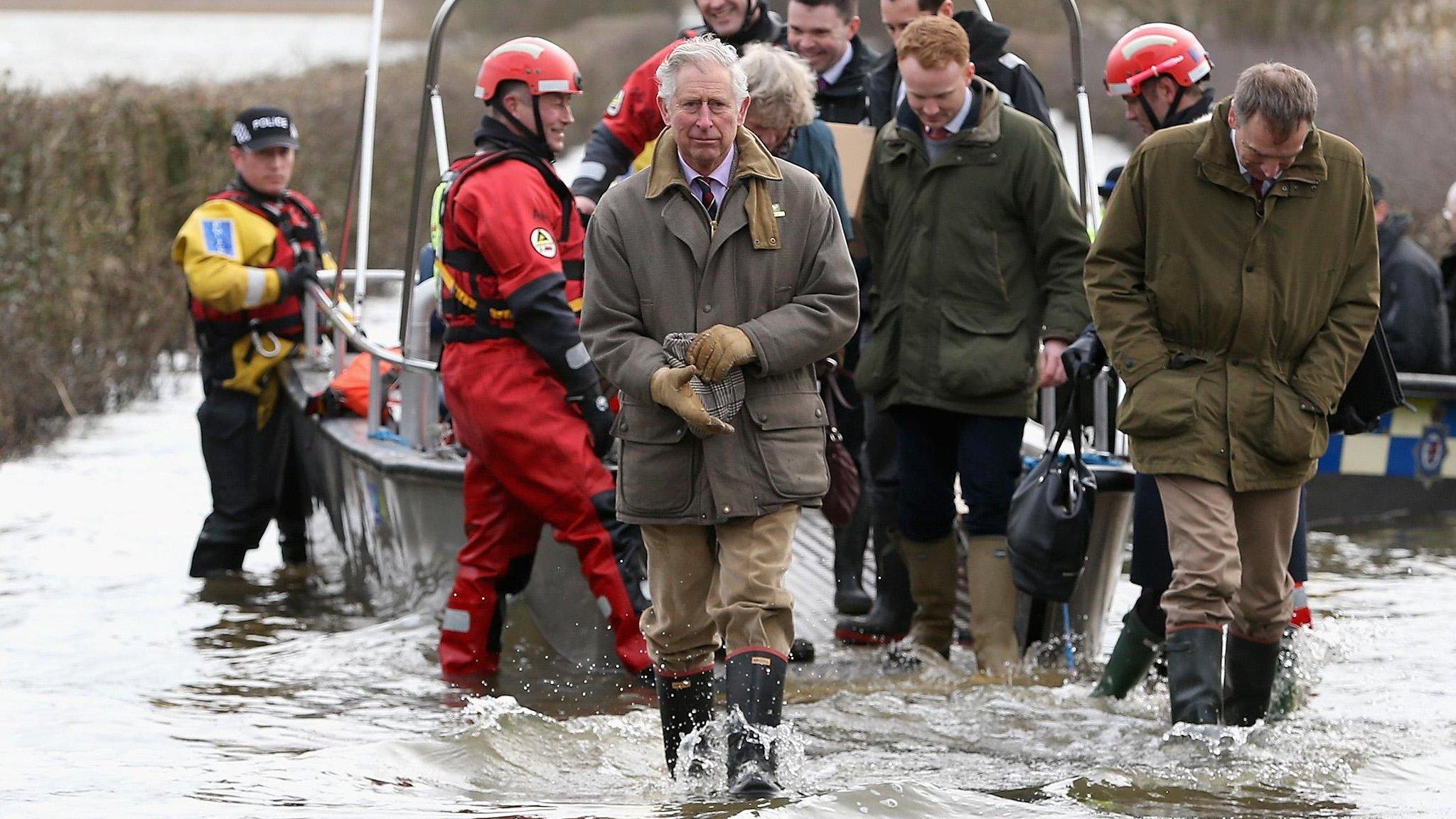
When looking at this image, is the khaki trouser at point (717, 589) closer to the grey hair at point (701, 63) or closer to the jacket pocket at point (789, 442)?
the jacket pocket at point (789, 442)

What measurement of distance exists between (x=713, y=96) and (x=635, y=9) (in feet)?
105

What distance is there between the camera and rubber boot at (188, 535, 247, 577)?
31.7 ft

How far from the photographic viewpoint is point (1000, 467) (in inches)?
268

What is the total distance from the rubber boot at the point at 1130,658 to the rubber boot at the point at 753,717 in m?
1.49

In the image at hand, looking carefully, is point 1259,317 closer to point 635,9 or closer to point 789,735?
point 789,735

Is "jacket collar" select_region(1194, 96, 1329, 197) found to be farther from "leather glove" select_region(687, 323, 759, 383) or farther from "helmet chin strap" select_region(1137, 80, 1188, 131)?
"leather glove" select_region(687, 323, 759, 383)

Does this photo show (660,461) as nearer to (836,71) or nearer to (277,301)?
(836,71)

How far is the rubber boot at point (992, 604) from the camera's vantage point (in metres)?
6.88

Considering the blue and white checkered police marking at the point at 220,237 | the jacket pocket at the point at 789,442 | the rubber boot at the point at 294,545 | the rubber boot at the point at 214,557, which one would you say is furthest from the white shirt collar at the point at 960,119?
the rubber boot at the point at 294,545

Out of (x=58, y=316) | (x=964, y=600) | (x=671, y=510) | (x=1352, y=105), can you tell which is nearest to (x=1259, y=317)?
(x=671, y=510)

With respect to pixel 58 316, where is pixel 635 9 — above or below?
above

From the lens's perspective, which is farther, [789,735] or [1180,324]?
[1180,324]

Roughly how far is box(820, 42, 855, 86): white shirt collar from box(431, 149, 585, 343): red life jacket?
1.28 m

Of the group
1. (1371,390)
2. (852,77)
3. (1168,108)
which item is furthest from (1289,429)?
(852,77)
